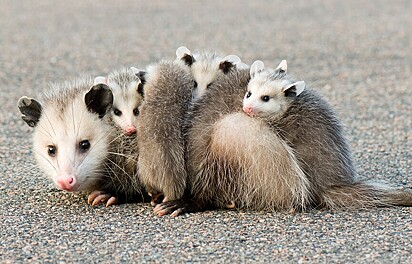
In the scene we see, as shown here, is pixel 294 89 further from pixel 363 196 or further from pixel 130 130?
pixel 130 130

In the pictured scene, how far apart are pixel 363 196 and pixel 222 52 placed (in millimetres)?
4337

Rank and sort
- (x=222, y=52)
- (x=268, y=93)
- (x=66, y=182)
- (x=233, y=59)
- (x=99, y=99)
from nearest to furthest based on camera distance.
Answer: (x=66, y=182), (x=268, y=93), (x=99, y=99), (x=233, y=59), (x=222, y=52)

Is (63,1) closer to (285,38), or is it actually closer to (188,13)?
(188,13)

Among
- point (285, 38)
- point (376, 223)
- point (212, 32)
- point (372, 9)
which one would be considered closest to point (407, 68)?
point (285, 38)

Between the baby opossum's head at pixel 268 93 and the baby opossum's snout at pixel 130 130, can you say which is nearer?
the baby opossum's head at pixel 268 93

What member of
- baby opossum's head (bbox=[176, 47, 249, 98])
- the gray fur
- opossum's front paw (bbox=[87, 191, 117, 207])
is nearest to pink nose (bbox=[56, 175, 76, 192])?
opossum's front paw (bbox=[87, 191, 117, 207])

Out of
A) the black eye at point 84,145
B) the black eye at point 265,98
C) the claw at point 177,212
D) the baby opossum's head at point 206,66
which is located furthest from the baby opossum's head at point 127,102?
the black eye at point 265,98

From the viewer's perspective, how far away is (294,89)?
372 cm


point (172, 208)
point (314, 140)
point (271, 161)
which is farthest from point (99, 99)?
point (314, 140)

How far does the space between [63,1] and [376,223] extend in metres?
8.27

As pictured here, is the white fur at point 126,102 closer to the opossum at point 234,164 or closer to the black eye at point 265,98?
the opossum at point 234,164

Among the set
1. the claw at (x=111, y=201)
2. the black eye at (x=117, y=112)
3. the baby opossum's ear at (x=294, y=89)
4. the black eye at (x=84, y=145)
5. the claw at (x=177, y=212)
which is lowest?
the claw at (x=177, y=212)

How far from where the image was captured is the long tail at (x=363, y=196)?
3713mm

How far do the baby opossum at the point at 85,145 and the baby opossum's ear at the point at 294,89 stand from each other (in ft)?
2.43
